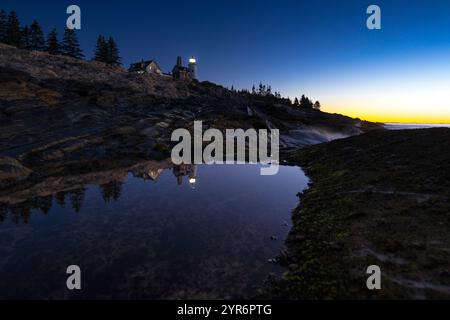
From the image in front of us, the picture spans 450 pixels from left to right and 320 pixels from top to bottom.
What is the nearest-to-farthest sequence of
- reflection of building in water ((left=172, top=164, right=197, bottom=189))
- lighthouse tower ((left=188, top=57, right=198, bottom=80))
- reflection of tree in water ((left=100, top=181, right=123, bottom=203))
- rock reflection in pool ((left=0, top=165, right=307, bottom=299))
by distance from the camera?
rock reflection in pool ((left=0, top=165, right=307, bottom=299)), reflection of tree in water ((left=100, top=181, right=123, bottom=203)), reflection of building in water ((left=172, top=164, right=197, bottom=189)), lighthouse tower ((left=188, top=57, right=198, bottom=80))

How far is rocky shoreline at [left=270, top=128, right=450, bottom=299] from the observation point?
1038 cm

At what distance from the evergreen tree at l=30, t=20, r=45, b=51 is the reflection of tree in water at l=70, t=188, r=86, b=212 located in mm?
97810

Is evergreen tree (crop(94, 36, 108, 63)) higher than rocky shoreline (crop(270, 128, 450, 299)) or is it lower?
higher

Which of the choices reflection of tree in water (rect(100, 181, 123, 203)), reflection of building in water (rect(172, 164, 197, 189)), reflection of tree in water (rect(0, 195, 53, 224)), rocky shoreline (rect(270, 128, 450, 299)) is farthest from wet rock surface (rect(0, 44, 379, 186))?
rocky shoreline (rect(270, 128, 450, 299))

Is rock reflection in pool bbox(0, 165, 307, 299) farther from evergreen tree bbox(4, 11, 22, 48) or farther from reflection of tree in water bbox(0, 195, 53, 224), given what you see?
evergreen tree bbox(4, 11, 22, 48)

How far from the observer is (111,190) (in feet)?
86.1

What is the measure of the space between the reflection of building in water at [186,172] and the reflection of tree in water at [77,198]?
30.0 ft

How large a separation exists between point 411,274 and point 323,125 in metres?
83.7

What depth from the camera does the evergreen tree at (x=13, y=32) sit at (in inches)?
3575

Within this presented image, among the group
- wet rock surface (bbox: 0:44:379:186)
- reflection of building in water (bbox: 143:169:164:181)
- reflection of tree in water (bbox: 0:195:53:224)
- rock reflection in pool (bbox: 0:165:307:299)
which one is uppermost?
wet rock surface (bbox: 0:44:379:186)

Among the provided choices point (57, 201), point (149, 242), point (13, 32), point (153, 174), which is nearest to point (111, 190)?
point (57, 201)

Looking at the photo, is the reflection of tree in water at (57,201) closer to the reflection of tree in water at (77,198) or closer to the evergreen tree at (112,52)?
the reflection of tree in water at (77,198)

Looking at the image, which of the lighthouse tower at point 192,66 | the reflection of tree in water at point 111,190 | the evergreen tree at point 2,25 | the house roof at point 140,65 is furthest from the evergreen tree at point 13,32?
the reflection of tree in water at point 111,190

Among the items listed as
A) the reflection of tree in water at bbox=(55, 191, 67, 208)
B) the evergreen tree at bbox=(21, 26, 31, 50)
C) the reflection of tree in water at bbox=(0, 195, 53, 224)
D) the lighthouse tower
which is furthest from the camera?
the lighthouse tower
